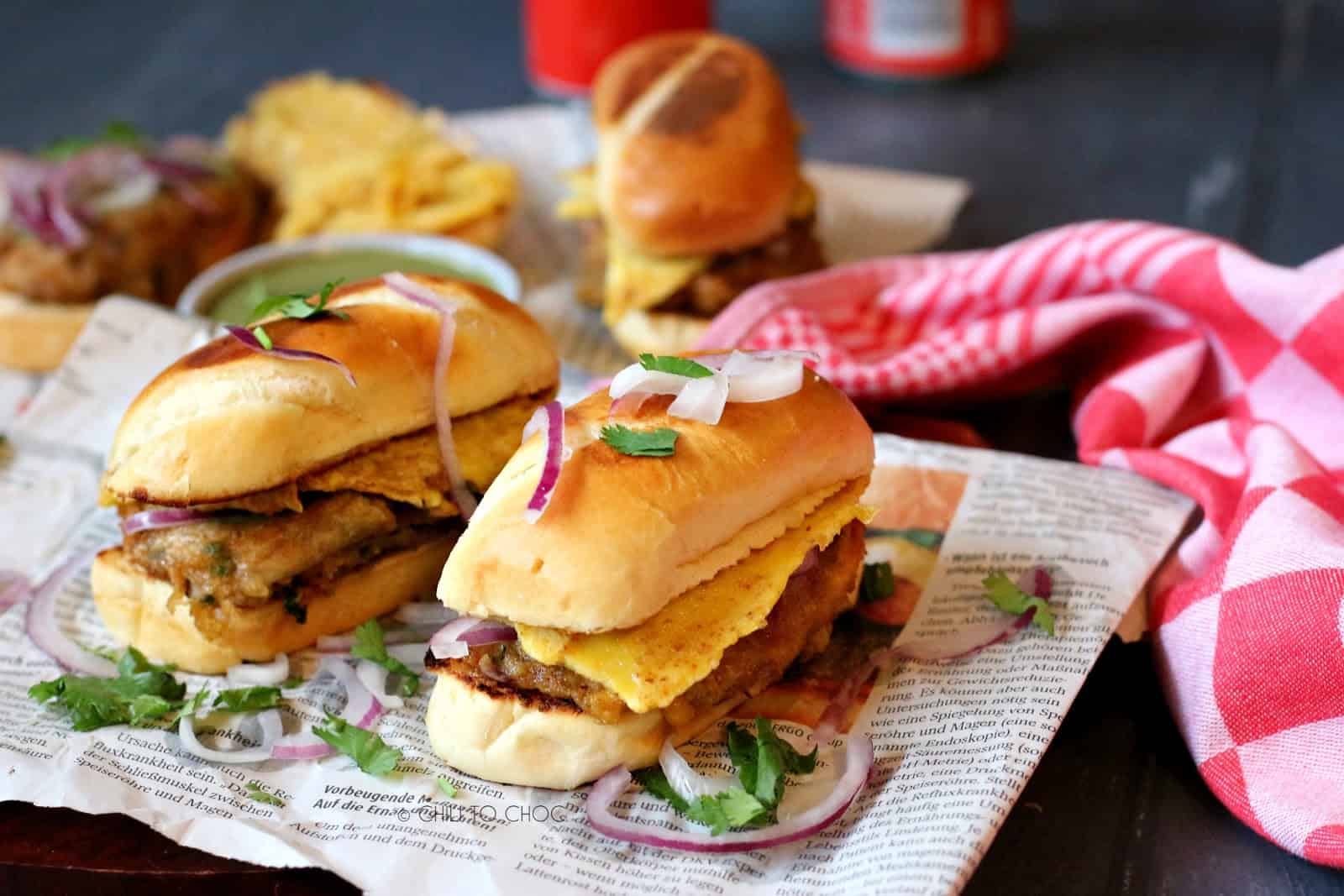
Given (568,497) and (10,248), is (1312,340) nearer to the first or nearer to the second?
(568,497)

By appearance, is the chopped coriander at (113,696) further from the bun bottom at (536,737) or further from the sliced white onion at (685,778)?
the sliced white onion at (685,778)

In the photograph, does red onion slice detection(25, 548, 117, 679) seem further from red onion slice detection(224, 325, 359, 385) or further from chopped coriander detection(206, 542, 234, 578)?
red onion slice detection(224, 325, 359, 385)

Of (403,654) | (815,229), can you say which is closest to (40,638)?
(403,654)

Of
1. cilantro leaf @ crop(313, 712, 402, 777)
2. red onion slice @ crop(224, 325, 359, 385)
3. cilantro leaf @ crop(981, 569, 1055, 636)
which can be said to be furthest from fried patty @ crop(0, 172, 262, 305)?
cilantro leaf @ crop(981, 569, 1055, 636)

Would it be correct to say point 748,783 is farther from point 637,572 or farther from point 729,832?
point 637,572

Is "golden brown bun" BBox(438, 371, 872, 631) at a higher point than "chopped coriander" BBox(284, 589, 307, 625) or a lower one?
higher

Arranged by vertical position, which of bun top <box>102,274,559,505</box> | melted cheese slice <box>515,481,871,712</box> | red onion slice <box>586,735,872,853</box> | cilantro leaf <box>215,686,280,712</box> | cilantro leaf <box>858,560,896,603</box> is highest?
bun top <box>102,274,559,505</box>
